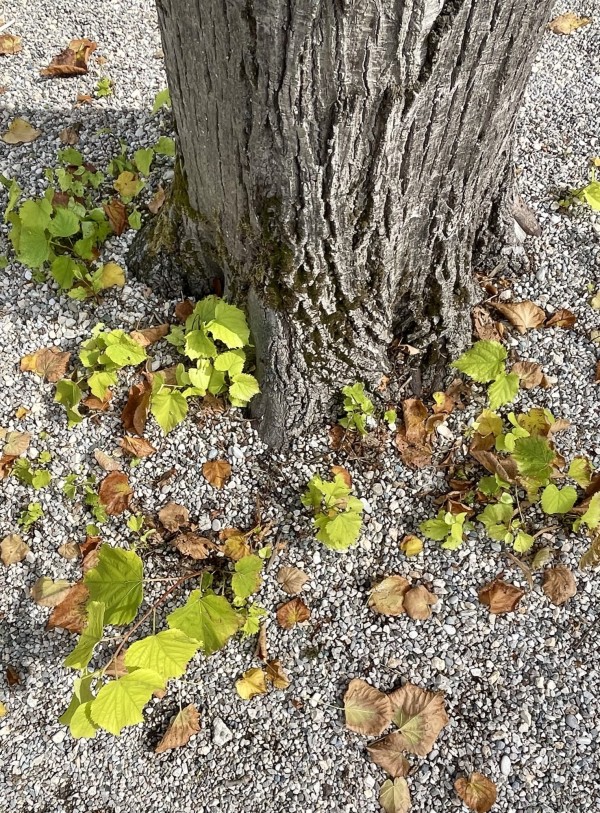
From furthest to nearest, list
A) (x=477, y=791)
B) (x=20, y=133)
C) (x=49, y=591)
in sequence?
(x=20, y=133), (x=49, y=591), (x=477, y=791)

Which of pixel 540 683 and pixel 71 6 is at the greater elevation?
pixel 71 6

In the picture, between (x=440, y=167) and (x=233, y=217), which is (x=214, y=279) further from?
(x=440, y=167)

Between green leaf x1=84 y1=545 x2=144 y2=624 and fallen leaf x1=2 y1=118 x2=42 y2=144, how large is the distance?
1831 mm

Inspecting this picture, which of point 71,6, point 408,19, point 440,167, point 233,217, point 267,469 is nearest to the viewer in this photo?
point 408,19

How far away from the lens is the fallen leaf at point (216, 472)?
217cm

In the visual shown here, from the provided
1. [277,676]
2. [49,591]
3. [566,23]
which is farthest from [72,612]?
[566,23]

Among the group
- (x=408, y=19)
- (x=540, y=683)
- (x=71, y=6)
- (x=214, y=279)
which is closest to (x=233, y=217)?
(x=214, y=279)

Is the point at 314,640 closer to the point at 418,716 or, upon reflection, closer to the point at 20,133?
the point at 418,716

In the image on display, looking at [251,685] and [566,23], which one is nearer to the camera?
[251,685]

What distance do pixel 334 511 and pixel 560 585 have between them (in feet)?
2.39

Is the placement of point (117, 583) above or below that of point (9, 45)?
below

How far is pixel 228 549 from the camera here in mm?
2064

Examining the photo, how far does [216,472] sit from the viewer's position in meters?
2.17

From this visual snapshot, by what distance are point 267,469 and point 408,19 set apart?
137cm
